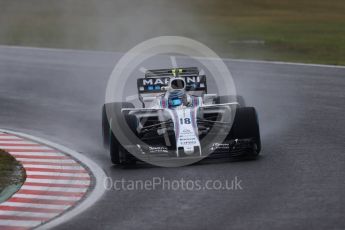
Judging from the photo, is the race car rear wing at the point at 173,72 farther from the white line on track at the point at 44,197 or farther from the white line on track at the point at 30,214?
the white line on track at the point at 30,214

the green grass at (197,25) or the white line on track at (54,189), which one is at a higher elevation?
the green grass at (197,25)

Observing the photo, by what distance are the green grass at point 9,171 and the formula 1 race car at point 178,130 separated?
139cm

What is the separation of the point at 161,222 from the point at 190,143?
301 cm

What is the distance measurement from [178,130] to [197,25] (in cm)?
2202

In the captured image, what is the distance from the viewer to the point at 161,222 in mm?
9484

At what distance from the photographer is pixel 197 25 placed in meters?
34.2

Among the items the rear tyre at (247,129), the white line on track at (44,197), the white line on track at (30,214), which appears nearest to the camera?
the white line on track at (30,214)

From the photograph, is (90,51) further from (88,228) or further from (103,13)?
(88,228)

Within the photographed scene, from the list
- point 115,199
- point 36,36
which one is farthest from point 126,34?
point 115,199

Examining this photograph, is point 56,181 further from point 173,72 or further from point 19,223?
point 173,72

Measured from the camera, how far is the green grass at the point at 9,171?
469 inches

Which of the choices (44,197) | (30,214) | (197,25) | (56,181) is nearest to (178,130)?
(56,181)

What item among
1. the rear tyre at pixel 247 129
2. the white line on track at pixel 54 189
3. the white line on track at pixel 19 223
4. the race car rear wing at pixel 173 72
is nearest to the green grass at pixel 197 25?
the race car rear wing at pixel 173 72

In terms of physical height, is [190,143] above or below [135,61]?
below
